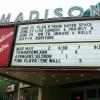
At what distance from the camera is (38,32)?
1728 centimetres

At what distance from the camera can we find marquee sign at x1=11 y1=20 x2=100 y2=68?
15.5 m

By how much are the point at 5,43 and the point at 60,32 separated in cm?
343

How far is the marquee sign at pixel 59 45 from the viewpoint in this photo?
15.5 metres

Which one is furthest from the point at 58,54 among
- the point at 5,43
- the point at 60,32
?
the point at 5,43

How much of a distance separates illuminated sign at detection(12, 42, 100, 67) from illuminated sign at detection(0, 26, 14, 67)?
2.08 ft

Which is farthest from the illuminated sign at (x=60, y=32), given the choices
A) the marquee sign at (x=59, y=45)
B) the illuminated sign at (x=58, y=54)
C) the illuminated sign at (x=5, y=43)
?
the illuminated sign at (x=5, y=43)

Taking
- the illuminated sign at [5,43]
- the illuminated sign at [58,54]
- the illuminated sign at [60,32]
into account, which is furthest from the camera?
the illuminated sign at [5,43]

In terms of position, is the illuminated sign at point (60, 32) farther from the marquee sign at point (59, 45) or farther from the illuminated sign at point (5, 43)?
the illuminated sign at point (5, 43)

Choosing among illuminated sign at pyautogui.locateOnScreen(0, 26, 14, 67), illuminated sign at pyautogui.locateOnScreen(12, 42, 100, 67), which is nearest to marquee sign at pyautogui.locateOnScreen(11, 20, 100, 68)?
illuminated sign at pyautogui.locateOnScreen(12, 42, 100, 67)

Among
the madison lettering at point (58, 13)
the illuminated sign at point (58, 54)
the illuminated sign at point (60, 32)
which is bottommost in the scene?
the illuminated sign at point (58, 54)

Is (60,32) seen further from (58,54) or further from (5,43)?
(5,43)

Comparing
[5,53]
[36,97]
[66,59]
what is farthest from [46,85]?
[66,59]

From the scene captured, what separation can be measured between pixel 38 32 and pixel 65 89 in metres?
8.24

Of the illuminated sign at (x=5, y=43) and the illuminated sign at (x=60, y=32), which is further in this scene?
the illuminated sign at (x=5, y=43)
